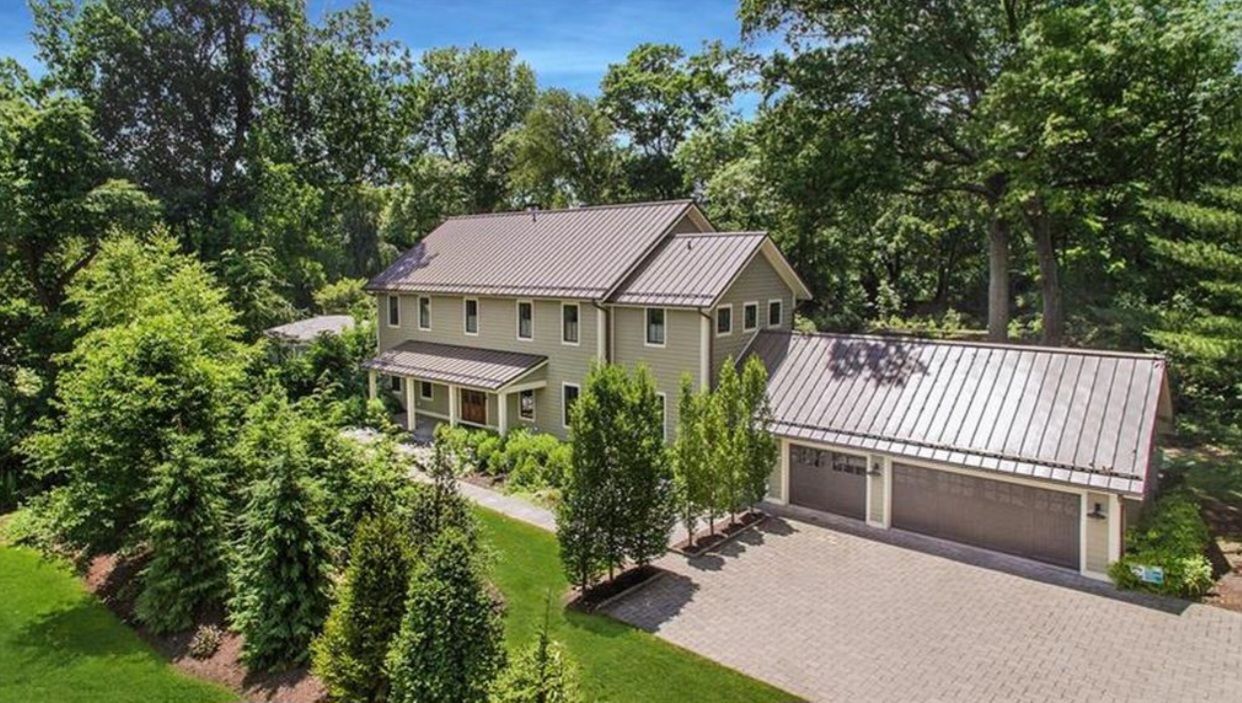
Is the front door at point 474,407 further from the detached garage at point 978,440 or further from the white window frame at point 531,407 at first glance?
the detached garage at point 978,440

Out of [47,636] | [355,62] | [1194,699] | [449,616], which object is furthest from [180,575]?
[355,62]

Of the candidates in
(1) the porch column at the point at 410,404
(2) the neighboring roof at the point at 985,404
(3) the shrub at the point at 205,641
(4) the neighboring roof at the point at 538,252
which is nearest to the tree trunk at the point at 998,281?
(2) the neighboring roof at the point at 985,404

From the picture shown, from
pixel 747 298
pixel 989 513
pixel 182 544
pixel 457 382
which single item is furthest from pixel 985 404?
pixel 182 544

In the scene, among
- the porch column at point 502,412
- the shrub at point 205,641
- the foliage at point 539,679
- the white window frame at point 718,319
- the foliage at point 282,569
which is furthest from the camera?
the porch column at point 502,412

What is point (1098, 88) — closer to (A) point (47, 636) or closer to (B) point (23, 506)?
(A) point (47, 636)

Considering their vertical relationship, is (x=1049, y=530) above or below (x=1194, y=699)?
above

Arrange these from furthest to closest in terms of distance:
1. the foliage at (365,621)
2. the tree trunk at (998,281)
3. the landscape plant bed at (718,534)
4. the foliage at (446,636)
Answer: the tree trunk at (998,281), the landscape plant bed at (718,534), the foliage at (365,621), the foliage at (446,636)
